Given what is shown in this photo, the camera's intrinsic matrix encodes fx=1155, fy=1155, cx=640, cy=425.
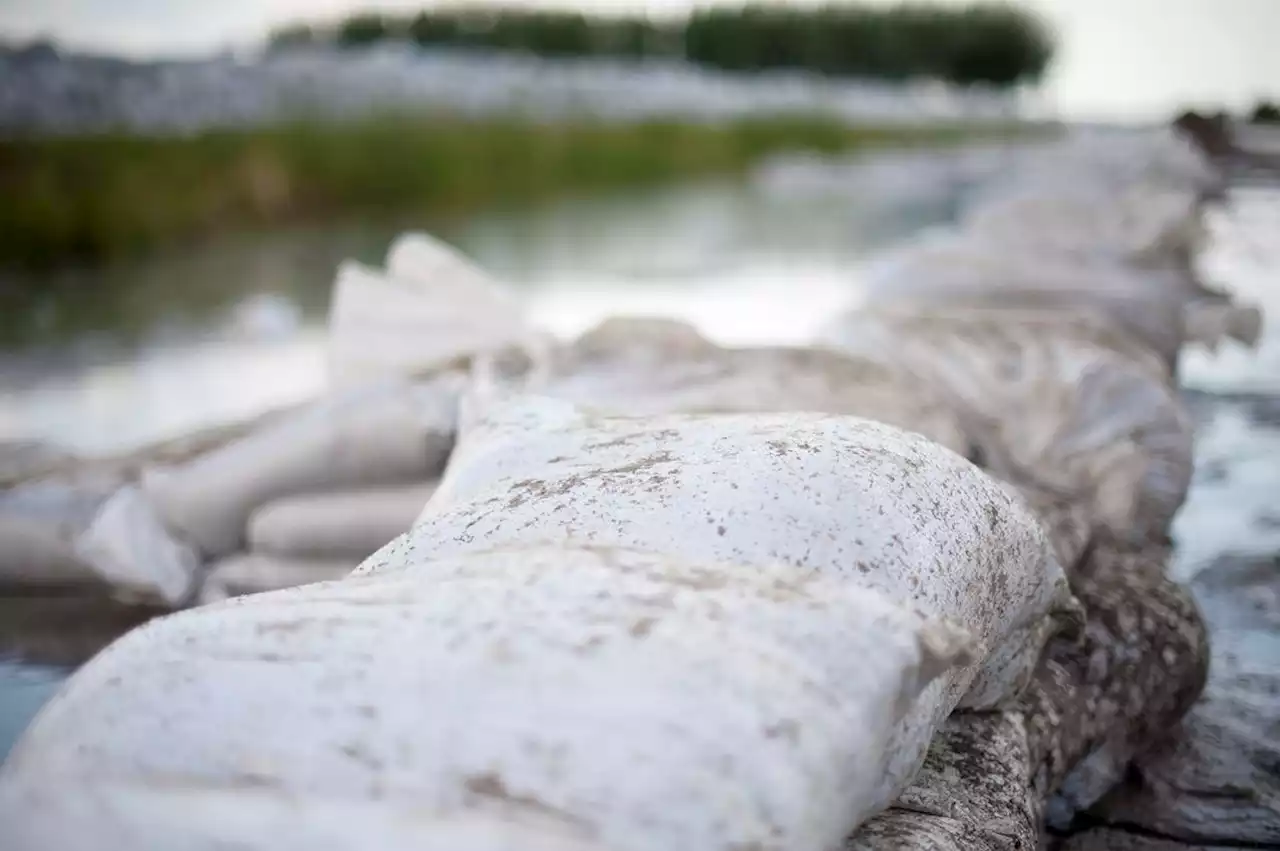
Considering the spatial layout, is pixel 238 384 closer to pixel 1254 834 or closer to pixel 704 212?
pixel 1254 834

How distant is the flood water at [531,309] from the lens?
2619mm

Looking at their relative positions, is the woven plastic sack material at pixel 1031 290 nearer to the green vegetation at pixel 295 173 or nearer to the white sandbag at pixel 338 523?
the white sandbag at pixel 338 523

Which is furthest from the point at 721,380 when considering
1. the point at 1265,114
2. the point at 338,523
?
the point at 1265,114

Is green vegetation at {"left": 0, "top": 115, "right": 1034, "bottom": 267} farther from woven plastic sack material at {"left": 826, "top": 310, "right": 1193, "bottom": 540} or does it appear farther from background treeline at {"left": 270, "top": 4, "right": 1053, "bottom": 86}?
background treeline at {"left": 270, "top": 4, "right": 1053, "bottom": 86}

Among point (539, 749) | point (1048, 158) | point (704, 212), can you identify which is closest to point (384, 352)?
point (539, 749)

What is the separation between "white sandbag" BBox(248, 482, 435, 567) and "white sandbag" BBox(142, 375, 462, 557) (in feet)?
0.13

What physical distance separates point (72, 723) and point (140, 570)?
1.14m

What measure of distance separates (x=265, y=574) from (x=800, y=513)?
1147mm

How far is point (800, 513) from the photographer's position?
0.95 m

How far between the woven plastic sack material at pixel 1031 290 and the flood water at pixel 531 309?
29 cm

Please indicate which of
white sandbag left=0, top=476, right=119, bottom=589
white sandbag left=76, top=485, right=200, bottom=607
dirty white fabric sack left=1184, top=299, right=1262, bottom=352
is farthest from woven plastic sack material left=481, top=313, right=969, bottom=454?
dirty white fabric sack left=1184, top=299, right=1262, bottom=352

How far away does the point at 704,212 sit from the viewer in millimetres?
8523

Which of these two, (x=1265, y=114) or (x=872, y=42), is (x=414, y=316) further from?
(x=872, y=42)

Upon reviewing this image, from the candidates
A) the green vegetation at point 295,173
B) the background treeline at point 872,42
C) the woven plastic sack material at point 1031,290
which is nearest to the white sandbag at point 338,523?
the woven plastic sack material at point 1031,290
